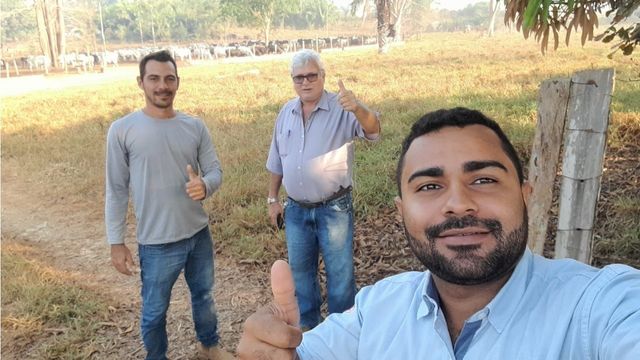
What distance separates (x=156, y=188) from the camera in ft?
9.73

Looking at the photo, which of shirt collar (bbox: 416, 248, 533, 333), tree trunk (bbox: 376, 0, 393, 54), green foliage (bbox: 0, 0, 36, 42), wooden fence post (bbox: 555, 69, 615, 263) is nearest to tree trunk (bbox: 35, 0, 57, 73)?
tree trunk (bbox: 376, 0, 393, 54)

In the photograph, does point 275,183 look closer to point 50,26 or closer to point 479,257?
point 479,257

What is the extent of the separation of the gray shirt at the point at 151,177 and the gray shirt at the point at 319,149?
0.53 metres

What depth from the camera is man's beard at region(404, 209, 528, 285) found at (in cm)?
129

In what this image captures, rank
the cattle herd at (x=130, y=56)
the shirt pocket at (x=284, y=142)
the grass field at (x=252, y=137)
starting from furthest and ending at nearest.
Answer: the cattle herd at (x=130, y=56), the grass field at (x=252, y=137), the shirt pocket at (x=284, y=142)

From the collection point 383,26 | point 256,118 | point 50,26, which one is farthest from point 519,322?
point 50,26

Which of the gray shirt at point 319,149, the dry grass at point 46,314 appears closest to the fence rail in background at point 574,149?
the gray shirt at point 319,149

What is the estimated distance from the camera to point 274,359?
1248 millimetres

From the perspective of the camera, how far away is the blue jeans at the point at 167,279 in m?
2.95

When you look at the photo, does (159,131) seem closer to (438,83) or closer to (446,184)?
(446,184)

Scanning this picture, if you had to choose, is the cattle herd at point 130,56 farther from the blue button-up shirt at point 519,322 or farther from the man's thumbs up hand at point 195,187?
the blue button-up shirt at point 519,322

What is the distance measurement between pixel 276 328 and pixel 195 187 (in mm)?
1798

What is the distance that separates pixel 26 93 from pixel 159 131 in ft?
64.4

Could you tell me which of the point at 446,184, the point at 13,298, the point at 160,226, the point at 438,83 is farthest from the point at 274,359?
the point at 438,83
